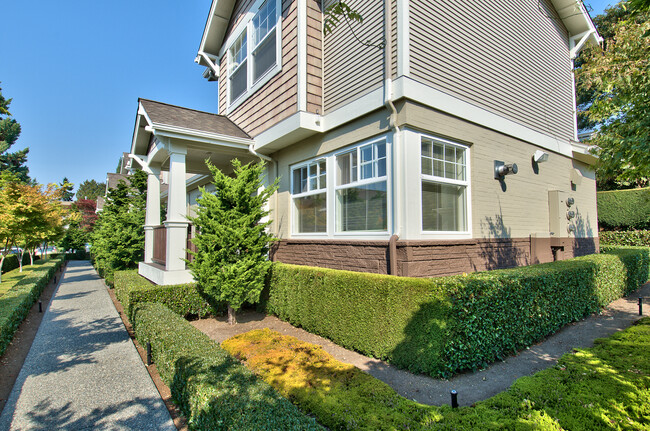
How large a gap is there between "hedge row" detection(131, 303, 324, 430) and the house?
9.49ft

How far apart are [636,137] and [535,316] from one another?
298 cm

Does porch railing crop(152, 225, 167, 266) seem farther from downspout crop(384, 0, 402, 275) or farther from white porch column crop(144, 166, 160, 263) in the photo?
downspout crop(384, 0, 402, 275)

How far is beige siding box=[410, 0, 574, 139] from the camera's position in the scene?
5.89m

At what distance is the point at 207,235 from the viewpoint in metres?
6.41

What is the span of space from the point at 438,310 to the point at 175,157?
661cm

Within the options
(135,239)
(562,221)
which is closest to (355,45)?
(562,221)

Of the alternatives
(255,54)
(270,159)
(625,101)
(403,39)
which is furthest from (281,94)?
(625,101)

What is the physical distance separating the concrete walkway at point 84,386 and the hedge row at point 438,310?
110 inches

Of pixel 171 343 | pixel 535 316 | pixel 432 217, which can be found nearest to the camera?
pixel 171 343

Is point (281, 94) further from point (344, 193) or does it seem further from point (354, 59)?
point (344, 193)

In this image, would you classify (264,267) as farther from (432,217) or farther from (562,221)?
(562,221)

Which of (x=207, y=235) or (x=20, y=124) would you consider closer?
(x=207, y=235)

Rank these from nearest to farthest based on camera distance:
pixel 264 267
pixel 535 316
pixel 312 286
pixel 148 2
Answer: pixel 535 316
pixel 312 286
pixel 264 267
pixel 148 2

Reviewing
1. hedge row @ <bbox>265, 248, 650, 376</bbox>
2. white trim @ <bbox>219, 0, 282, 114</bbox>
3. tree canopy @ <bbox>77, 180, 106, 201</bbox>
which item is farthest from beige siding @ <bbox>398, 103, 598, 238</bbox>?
tree canopy @ <bbox>77, 180, 106, 201</bbox>
